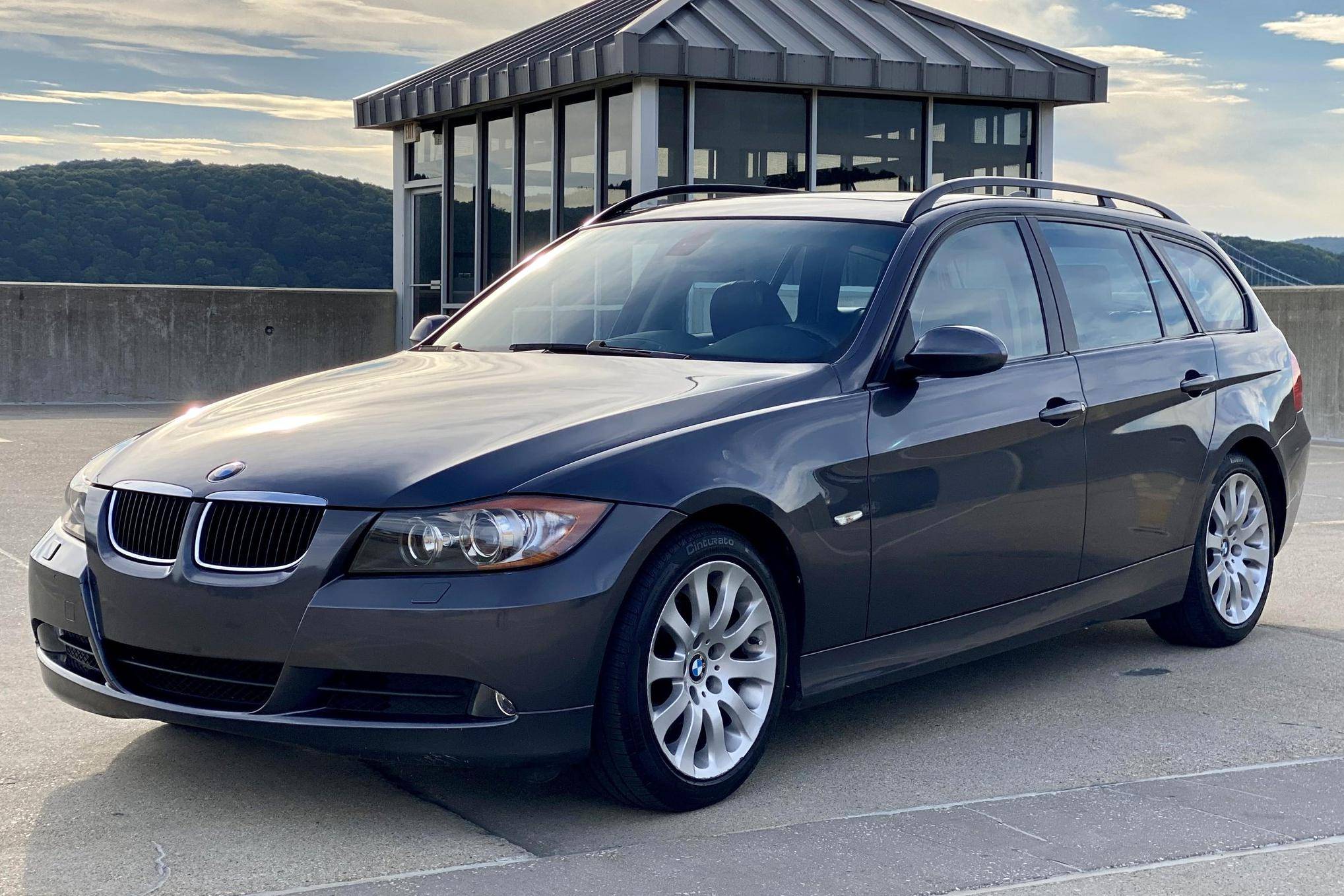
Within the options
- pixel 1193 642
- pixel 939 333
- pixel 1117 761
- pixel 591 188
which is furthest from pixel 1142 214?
pixel 591 188

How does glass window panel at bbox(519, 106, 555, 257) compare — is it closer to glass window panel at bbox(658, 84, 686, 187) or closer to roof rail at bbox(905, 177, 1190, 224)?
glass window panel at bbox(658, 84, 686, 187)

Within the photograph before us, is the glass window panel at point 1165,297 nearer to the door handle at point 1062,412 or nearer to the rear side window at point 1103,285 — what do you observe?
the rear side window at point 1103,285

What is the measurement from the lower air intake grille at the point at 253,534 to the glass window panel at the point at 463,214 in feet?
53.7

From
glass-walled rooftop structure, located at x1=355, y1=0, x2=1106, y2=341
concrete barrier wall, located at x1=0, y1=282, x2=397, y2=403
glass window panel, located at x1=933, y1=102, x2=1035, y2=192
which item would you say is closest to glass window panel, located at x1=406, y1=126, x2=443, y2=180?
glass-walled rooftop structure, located at x1=355, y1=0, x2=1106, y2=341

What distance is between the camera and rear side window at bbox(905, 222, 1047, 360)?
516 cm

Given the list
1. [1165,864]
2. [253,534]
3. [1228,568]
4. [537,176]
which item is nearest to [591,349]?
[253,534]

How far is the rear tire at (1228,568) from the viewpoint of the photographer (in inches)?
247

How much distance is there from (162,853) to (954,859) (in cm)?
183

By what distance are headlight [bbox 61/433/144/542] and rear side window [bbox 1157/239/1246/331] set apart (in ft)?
13.3

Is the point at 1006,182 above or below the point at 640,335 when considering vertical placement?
above

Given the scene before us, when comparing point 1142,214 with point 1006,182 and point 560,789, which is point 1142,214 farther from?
point 560,789

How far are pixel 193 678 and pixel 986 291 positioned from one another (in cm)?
279

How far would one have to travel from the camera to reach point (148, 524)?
13.7 feet

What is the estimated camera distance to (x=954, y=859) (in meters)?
3.85
